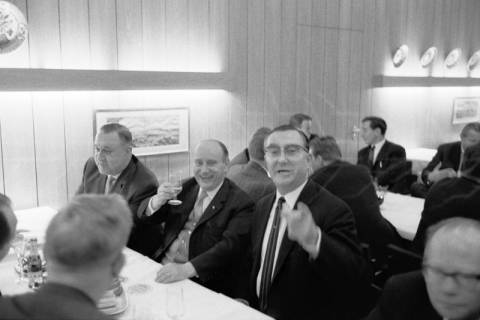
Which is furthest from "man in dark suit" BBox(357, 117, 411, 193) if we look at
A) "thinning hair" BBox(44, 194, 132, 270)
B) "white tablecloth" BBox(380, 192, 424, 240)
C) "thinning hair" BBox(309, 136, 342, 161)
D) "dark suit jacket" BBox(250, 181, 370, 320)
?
"thinning hair" BBox(44, 194, 132, 270)

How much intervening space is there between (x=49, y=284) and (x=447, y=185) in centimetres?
276

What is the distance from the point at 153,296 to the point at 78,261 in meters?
1.29

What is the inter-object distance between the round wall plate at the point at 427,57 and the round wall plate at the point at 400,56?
0.63 metres

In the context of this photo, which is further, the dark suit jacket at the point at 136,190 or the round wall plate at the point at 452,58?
the round wall plate at the point at 452,58

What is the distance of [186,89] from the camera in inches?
206

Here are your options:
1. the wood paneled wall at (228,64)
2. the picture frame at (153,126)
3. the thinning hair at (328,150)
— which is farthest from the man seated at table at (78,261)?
the picture frame at (153,126)

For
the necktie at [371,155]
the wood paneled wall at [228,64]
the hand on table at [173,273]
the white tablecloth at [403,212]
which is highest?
the wood paneled wall at [228,64]

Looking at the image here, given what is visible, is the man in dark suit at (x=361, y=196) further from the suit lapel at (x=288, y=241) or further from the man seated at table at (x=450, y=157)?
the man seated at table at (x=450, y=157)

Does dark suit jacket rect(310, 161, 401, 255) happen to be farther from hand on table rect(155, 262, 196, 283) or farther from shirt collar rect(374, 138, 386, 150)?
shirt collar rect(374, 138, 386, 150)

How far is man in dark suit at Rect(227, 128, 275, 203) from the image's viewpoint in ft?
12.6

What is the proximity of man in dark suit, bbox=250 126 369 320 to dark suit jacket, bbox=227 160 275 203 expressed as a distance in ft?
3.17

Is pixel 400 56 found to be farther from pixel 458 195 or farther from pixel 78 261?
pixel 78 261

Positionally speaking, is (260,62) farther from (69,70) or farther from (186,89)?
(69,70)

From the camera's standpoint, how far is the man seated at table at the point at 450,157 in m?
5.37
